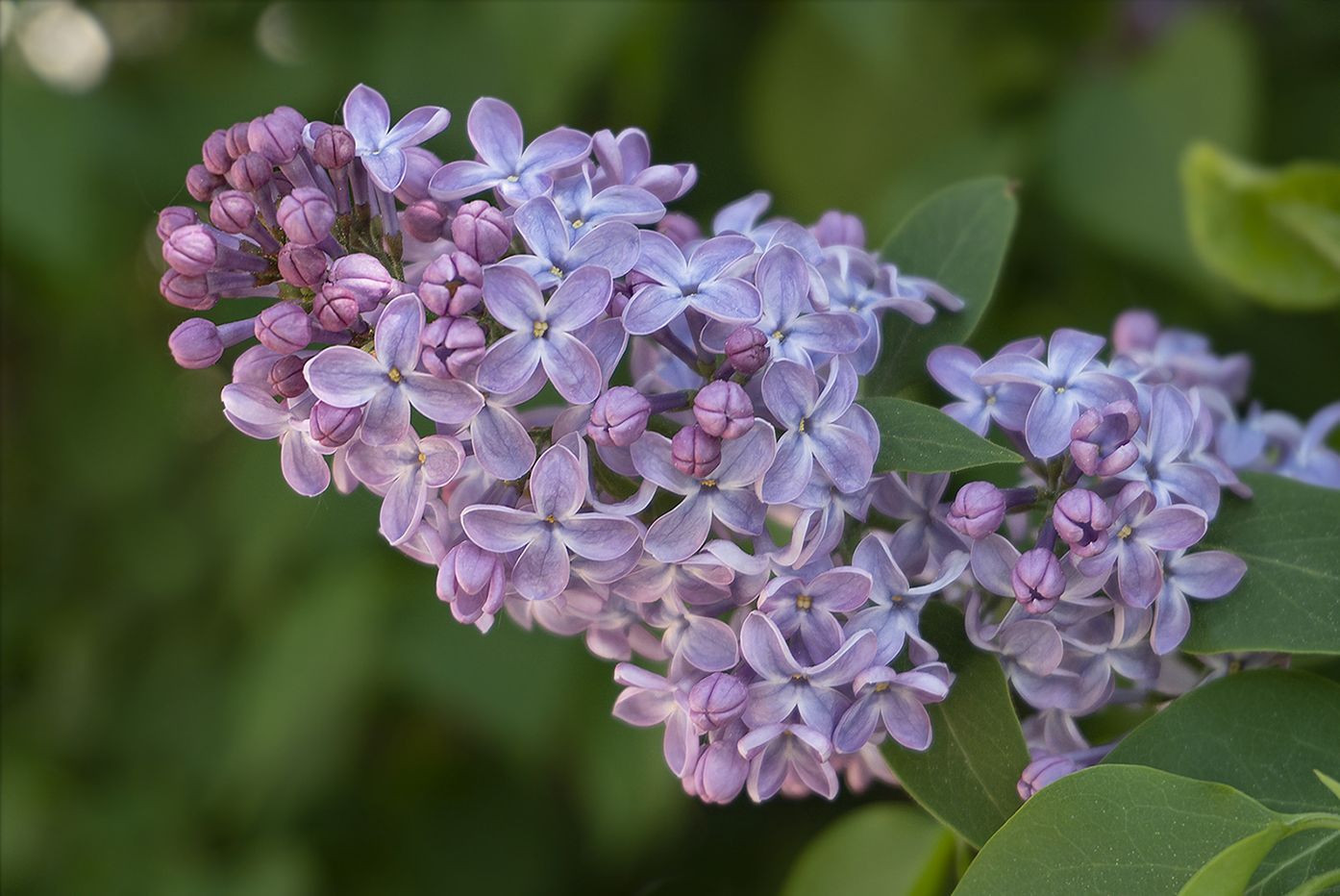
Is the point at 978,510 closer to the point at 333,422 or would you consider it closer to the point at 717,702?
the point at 717,702

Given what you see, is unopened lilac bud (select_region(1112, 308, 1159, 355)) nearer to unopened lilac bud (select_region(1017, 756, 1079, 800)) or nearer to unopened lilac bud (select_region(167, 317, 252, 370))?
unopened lilac bud (select_region(1017, 756, 1079, 800))

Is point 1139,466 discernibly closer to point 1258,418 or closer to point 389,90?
point 1258,418

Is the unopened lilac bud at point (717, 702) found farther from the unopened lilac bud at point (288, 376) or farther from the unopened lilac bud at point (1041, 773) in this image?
the unopened lilac bud at point (288, 376)

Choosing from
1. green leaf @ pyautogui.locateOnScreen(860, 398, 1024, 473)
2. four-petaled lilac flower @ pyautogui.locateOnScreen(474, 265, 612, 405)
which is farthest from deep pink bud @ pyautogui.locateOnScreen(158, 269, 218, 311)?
green leaf @ pyautogui.locateOnScreen(860, 398, 1024, 473)

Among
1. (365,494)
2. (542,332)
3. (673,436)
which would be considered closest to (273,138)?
(542,332)

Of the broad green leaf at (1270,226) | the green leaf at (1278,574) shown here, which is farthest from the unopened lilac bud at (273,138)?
the broad green leaf at (1270,226)

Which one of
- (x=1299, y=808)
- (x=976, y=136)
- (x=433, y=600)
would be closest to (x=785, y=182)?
(x=976, y=136)

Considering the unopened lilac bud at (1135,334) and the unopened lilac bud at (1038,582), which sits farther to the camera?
the unopened lilac bud at (1135,334)
